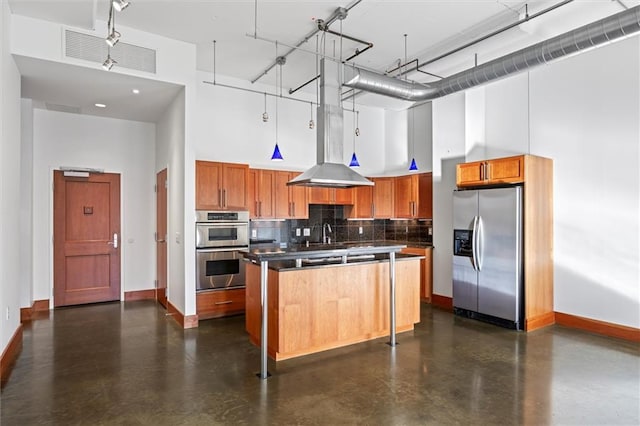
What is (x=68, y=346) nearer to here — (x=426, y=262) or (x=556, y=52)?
(x=426, y=262)

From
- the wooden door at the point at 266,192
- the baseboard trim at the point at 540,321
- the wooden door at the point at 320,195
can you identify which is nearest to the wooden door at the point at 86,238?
the wooden door at the point at 266,192

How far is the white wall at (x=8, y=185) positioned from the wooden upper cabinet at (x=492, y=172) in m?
5.56

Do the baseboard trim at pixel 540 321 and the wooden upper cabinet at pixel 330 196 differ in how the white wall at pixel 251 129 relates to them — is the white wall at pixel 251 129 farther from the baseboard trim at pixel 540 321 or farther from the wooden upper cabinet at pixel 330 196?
the baseboard trim at pixel 540 321

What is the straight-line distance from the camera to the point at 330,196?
23.7 ft

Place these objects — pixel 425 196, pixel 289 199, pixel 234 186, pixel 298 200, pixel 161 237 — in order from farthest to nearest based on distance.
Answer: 1. pixel 425 196
2. pixel 298 200
3. pixel 289 199
4. pixel 161 237
5. pixel 234 186

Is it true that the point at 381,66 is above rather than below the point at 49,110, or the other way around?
above

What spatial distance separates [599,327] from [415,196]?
338 cm

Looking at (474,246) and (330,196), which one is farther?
(330,196)

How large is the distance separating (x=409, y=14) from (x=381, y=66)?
1669mm

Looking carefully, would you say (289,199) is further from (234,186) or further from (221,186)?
(221,186)

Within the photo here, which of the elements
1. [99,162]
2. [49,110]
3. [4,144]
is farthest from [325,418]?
[49,110]

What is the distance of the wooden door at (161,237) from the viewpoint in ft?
20.3

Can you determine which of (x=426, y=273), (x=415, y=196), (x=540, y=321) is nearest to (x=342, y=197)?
(x=415, y=196)

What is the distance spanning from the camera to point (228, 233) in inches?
224
